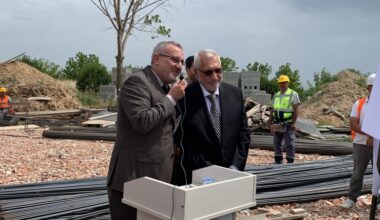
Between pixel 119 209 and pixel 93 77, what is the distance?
106ft

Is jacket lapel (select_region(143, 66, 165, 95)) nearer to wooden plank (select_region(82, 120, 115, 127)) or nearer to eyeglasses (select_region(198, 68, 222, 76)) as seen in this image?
eyeglasses (select_region(198, 68, 222, 76))

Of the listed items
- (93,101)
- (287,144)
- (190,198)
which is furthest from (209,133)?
(93,101)

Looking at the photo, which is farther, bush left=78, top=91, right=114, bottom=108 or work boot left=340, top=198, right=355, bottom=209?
bush left=78, top=91, right=114, bottom=108

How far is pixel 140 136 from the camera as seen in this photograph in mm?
2727

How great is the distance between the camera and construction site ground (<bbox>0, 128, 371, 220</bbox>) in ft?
18.7

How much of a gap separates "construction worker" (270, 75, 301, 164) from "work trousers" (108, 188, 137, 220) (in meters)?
5.93

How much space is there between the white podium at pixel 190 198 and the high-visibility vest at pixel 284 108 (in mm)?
6096

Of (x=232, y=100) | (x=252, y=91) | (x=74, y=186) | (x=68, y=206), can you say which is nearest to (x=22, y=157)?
(x=74, y=186)

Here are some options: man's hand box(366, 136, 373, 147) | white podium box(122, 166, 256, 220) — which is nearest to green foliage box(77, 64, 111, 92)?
man's hand box(366, 136, 373, 147)

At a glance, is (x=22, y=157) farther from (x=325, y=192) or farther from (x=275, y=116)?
(x=325, y=192)

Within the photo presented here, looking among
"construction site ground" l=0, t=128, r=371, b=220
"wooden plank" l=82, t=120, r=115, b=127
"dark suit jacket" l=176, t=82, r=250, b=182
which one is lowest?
"construction site ground" l=0, t=128, r=371, b=220

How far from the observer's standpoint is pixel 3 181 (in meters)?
6.68

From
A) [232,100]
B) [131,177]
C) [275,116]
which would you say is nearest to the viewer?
[131,177]

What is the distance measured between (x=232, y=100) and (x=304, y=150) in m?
7.15
